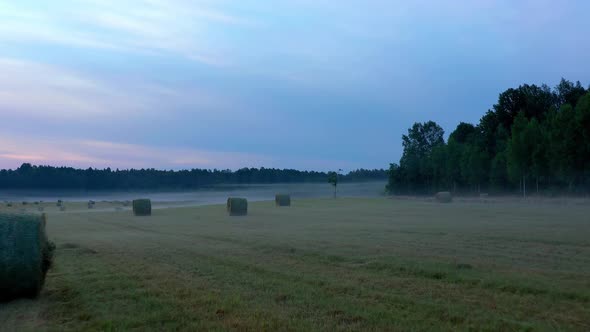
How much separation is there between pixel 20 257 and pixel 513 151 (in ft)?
216

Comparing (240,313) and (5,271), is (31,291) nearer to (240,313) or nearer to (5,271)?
(5,271)

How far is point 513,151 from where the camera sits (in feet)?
222

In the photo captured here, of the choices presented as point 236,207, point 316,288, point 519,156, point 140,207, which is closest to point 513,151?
point 519,156

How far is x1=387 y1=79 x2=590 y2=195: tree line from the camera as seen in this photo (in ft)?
196

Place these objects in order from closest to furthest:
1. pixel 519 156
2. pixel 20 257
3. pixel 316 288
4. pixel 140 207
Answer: pixel 20 257, pixel 316 288, pixel 140 207, pixel 519 156

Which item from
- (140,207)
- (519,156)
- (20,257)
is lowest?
(140,207)

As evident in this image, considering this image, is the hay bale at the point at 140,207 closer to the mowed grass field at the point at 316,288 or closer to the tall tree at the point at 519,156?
the mowed grass field at the point at 316,288

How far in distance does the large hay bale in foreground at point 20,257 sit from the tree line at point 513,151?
5833 centimetres

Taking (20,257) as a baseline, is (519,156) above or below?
above

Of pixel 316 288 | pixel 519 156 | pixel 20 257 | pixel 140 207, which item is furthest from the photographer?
pixel 519 156

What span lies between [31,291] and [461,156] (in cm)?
8428

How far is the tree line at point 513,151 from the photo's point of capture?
5972 centimetres

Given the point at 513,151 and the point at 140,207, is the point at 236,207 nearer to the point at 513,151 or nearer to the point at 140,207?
the point at 140,207

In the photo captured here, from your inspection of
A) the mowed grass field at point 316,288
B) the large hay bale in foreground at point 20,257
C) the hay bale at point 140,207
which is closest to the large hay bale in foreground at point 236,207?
the hay bale at point 140,207
